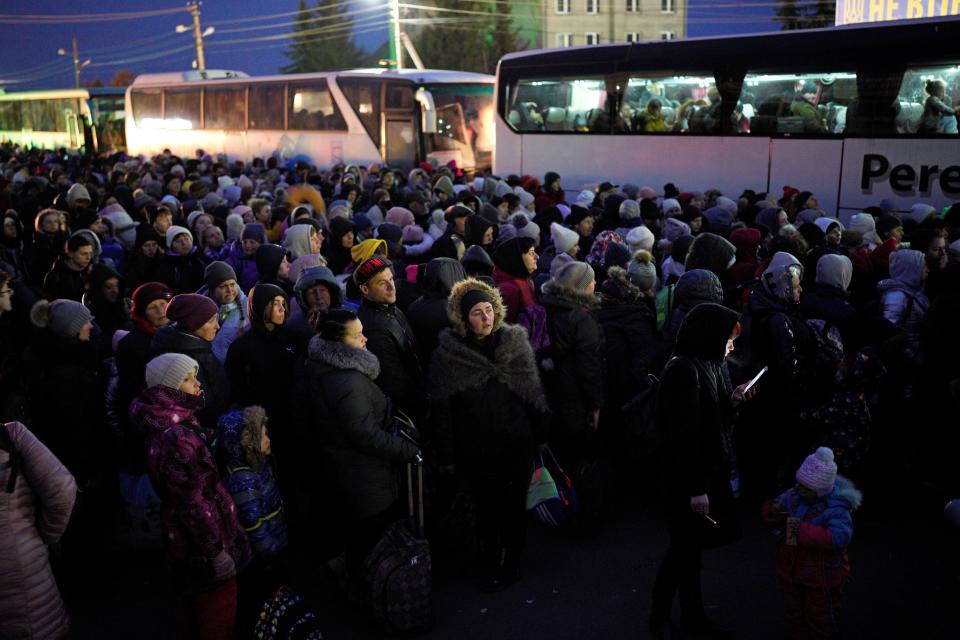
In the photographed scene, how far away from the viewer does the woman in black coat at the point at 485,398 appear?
14.7ft

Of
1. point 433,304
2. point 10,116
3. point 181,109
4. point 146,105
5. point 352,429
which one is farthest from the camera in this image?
point 10,116

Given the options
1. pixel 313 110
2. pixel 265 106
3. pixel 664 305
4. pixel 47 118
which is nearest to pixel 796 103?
pixel 664 305

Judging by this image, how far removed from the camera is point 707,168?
14.1m

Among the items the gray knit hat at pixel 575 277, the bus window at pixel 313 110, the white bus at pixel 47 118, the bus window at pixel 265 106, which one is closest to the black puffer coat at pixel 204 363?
the gray knit hat at pixel 575 277

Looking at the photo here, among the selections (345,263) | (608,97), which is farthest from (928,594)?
(608,97)

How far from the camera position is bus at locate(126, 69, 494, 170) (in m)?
20.5

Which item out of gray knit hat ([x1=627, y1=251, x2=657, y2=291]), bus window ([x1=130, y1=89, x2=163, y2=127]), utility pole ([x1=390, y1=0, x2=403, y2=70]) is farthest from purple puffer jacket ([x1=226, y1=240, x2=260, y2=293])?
utility pole ([x1=390, y1=0, x2=403, y2=70])

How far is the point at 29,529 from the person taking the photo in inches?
142

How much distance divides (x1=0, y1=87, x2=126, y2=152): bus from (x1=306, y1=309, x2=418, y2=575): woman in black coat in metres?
33.0

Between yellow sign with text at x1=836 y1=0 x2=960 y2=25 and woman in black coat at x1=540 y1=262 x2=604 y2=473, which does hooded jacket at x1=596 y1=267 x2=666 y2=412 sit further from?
yellow sign with text at x1=836 y1=0 x2=960 y2=25

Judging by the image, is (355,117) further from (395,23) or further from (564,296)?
(564,296)

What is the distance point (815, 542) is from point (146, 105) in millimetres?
30401

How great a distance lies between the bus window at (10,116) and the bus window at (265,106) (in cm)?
2274

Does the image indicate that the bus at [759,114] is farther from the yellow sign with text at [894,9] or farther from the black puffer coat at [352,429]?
the black puffer coat at [352,429]
